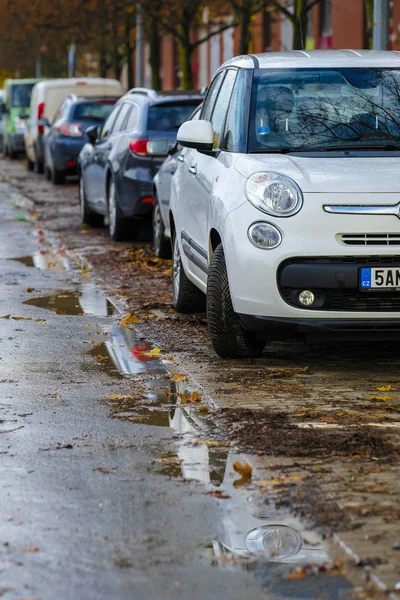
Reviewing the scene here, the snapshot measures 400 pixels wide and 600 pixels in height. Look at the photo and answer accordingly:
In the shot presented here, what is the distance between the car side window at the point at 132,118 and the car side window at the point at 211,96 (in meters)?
5.41

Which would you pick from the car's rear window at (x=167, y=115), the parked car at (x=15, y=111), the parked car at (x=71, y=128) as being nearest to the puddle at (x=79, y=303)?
the car's rear window at (x=167, y=115)

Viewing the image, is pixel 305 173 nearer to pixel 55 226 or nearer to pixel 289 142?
pixel 289 142

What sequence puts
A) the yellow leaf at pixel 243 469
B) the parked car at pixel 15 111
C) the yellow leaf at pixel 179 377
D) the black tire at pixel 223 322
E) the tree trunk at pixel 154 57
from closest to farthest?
the yellow leaf at pixel 243 469 < the yellow leaf at pixel 179 377 < the black tire at pixel 223 322 < the tree trunk at pixel 154 57 < the parked car at pixel 15 111

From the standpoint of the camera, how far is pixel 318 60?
8516mm

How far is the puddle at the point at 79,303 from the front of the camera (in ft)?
33.8

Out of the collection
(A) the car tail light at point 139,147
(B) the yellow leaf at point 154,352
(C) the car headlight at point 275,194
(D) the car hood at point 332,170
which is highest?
(D) the car hood at point 332,170

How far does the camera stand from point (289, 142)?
809 centimetres

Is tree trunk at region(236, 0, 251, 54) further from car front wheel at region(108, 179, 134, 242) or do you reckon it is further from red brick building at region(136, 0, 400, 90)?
car front wheel at region(108, 179, 134, 242)

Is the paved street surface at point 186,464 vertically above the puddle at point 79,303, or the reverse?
the paved street surface at point 186,464

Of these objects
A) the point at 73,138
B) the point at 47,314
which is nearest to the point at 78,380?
the point at 47,314

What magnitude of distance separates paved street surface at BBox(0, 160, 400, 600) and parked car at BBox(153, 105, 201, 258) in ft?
8.40

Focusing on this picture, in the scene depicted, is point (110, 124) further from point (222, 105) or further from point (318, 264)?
point (318, 264)

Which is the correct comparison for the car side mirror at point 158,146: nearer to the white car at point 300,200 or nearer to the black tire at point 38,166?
the white car at point 300,200

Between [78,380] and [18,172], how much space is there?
26301mm
